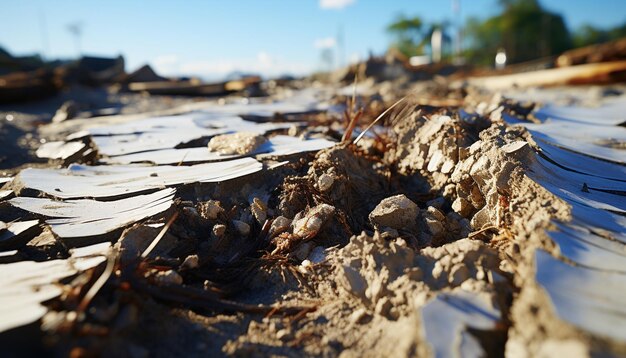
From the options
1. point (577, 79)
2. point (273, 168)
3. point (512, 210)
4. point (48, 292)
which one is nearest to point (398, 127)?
→ point (273, 168)

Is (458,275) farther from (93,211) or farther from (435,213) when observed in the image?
(93,211)

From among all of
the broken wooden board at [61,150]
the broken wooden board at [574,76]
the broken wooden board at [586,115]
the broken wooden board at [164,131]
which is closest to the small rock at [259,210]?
the broken wooden board at [164,131]

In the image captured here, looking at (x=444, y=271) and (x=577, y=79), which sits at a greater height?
(x=577, y=79)

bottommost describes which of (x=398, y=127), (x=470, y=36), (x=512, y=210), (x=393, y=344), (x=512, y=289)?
(x=393, y=344)

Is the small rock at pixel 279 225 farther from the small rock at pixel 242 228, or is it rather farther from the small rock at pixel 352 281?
the small rock at pixel 352 281

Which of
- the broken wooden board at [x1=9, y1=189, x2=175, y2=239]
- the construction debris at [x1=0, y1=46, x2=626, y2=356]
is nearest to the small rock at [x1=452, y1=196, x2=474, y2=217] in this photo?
the construction debris at [x1=0, y1=46, x2=626, y2=356]

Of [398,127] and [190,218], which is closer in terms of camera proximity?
[190,218]

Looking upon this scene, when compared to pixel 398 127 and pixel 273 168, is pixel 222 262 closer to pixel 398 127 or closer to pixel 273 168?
pixel 273 168
